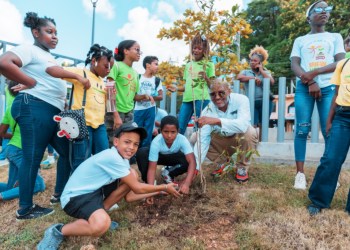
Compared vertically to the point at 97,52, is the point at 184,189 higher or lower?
lower

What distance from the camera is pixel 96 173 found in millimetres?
2602

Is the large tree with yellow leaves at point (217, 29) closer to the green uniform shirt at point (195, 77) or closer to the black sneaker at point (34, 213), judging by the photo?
the green uniform shirt at point (195, 77)

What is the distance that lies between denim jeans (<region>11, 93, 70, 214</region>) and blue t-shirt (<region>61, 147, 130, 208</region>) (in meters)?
0.60

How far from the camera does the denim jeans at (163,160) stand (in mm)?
3564

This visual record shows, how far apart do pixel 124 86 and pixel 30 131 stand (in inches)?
59.7

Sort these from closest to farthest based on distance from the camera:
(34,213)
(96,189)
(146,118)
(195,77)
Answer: (96,189), (34,213), (195,77), (146,118)

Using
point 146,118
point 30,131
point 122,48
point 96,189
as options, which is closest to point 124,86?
point 122,48

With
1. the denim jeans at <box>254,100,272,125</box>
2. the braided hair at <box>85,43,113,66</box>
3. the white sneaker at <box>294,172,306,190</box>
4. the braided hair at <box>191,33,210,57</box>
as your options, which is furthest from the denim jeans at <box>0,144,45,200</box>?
the denim jeans at <box>254,100,272,125</box>

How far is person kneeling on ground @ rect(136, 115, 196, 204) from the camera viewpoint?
11.0 feet

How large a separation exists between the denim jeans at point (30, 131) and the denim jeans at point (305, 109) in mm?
2632

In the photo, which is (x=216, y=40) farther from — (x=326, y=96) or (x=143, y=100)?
(x=143, y=100)

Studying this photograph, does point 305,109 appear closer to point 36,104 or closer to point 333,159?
point 333,159

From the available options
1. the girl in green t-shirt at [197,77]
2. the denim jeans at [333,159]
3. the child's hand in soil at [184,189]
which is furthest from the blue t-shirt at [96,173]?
the denim jeans at [333,159]

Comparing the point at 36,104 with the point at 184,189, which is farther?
the point at 184,189
